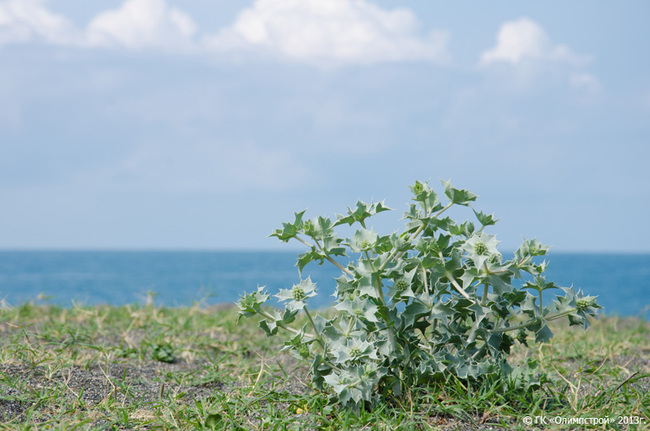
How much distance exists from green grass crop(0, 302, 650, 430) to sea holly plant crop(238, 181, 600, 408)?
Result: 0.15 metres

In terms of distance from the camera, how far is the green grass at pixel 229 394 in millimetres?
2893

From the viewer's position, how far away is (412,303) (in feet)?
9.25

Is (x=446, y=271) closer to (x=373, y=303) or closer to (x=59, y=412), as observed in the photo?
(x=373, y=303)

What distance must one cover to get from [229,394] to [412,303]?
132 centimetres

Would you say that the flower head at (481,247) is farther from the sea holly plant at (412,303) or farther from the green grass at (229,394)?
the green grass at (229,394)

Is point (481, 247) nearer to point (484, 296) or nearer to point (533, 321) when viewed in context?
point (484, 296)

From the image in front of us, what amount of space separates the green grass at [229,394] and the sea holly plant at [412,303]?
0.49 ft

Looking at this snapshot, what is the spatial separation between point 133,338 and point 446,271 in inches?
138

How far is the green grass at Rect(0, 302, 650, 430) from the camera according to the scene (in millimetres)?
2893

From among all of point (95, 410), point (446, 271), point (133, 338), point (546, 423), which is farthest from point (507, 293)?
point (133, 338)

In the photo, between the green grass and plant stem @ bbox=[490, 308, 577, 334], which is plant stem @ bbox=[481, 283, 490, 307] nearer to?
plant stem @ bbox=[490, 308, 577, 334]

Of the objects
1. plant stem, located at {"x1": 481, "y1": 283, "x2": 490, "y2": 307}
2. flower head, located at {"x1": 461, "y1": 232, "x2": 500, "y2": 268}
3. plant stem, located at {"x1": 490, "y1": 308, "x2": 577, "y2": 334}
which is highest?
flower head, located at {"x1": 461, "y1": 232, "x2": 500, "y2": 268}

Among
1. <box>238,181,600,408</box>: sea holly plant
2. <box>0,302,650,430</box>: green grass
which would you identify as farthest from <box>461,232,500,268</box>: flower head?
<box>0,302,650,430</box>: green grass

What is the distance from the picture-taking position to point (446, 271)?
2.85 meters
